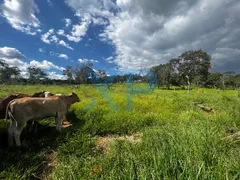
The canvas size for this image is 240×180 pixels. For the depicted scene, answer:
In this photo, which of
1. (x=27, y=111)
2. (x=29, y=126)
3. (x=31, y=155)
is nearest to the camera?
(x=31, y=155)

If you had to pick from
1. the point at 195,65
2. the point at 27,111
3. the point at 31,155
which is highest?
the point at 195,65

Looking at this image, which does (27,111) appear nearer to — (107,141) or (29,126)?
(29,126)

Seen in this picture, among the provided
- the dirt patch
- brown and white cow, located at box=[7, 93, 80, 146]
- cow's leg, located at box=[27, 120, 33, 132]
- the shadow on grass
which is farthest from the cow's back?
the dirt patch

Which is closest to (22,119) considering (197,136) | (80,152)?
(80,152)

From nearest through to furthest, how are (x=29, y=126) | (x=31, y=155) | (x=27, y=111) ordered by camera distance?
(x=31, y=155) < (x=27, y=111) < (x=29, y=126)

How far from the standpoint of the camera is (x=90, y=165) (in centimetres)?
244

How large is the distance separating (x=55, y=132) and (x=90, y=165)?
2.09m

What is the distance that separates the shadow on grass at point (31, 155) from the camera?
93.5 inches

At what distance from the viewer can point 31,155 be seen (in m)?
2.85

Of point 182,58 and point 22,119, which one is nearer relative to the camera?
point 22,119

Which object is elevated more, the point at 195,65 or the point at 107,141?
the point at 195,65

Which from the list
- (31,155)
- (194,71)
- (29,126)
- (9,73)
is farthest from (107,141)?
(9,73)

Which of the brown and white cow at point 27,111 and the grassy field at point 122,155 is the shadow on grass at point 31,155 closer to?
the grassy field at point 122,155

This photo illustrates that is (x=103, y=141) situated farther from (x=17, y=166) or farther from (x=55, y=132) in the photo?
(x=17, y=166)
